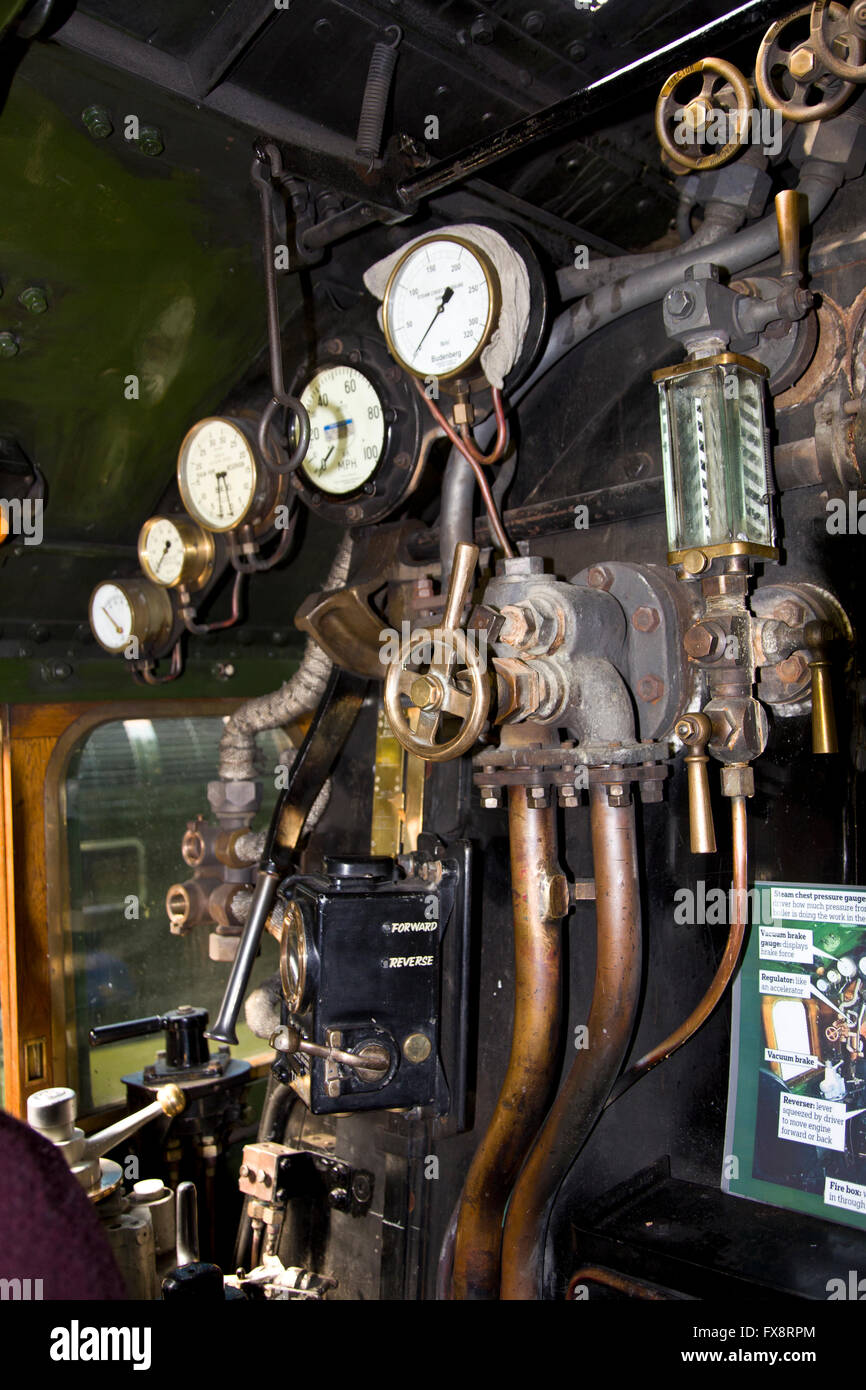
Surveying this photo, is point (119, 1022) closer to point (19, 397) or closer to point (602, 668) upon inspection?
point (19, 397)

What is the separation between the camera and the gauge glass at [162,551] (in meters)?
2.34

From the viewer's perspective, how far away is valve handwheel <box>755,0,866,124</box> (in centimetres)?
133

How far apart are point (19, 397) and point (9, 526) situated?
0.88 feet

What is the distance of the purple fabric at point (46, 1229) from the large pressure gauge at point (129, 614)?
189cm

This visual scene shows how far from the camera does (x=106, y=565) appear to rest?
245cm

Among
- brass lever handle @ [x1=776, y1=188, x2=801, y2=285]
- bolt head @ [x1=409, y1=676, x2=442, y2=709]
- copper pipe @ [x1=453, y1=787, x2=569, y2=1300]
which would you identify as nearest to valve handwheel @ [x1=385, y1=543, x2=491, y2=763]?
bolt head @ [x1=409, y1=676, x2=442, y2=709]

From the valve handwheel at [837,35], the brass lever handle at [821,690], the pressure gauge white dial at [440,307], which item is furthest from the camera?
the pressure gauge white dial at [440,307]

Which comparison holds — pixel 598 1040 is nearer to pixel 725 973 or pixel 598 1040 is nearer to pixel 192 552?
pixel 725 973

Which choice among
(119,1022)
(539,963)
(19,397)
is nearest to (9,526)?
(19,397)

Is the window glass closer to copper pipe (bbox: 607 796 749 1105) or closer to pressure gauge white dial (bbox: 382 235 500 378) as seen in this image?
pressure gauge white dial (bbox: 382 235 500 378)

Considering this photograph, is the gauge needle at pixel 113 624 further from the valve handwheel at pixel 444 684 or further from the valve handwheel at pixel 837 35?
the valve handwheel at pixel 837 35

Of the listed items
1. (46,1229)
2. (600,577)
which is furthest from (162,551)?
(46,1229)

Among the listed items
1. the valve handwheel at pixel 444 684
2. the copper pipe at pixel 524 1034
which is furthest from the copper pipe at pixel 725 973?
the valve handwheel at pixel 444 684

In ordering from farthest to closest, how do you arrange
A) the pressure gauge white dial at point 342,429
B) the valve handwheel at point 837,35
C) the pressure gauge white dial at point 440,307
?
the pressure gauge white dial at point 342,429, the pressure gauge white dial at point 440,307, the valve handwheel at point 837,35
